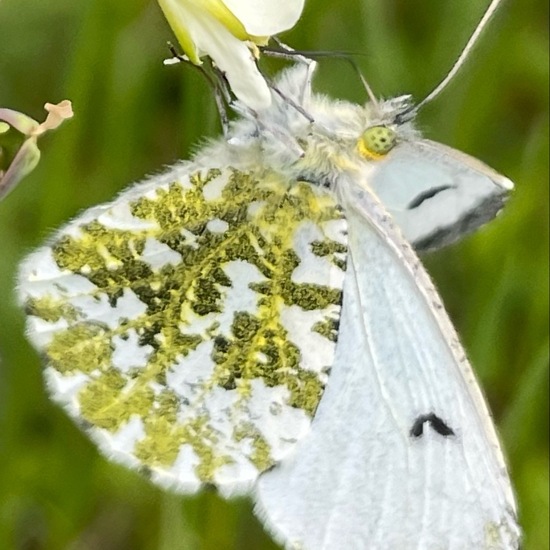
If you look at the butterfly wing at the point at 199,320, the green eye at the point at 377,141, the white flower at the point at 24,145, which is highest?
the white flower at the point at 24,145

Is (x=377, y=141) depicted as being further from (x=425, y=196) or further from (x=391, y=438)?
(x=391, y=438)

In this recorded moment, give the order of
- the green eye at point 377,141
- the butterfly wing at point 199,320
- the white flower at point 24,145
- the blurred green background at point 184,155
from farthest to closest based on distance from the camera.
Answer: the blurred green background at point 184,155 < the green eye at point 377,141 < the butterfly wing at point 199,320 < the white flower at point 24,145

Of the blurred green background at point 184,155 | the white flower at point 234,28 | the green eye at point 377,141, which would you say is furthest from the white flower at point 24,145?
the blurred green background at point 184,155

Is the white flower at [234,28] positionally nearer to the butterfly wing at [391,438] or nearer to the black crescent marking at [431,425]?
the butterfly wing at [391,438]

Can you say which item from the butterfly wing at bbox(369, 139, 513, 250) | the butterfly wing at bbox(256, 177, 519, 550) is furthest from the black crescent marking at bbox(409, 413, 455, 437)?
the butterfly wing at bbox(369, 139, 513, 250)

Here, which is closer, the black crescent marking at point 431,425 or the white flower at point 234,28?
the white flower at point 234,28
